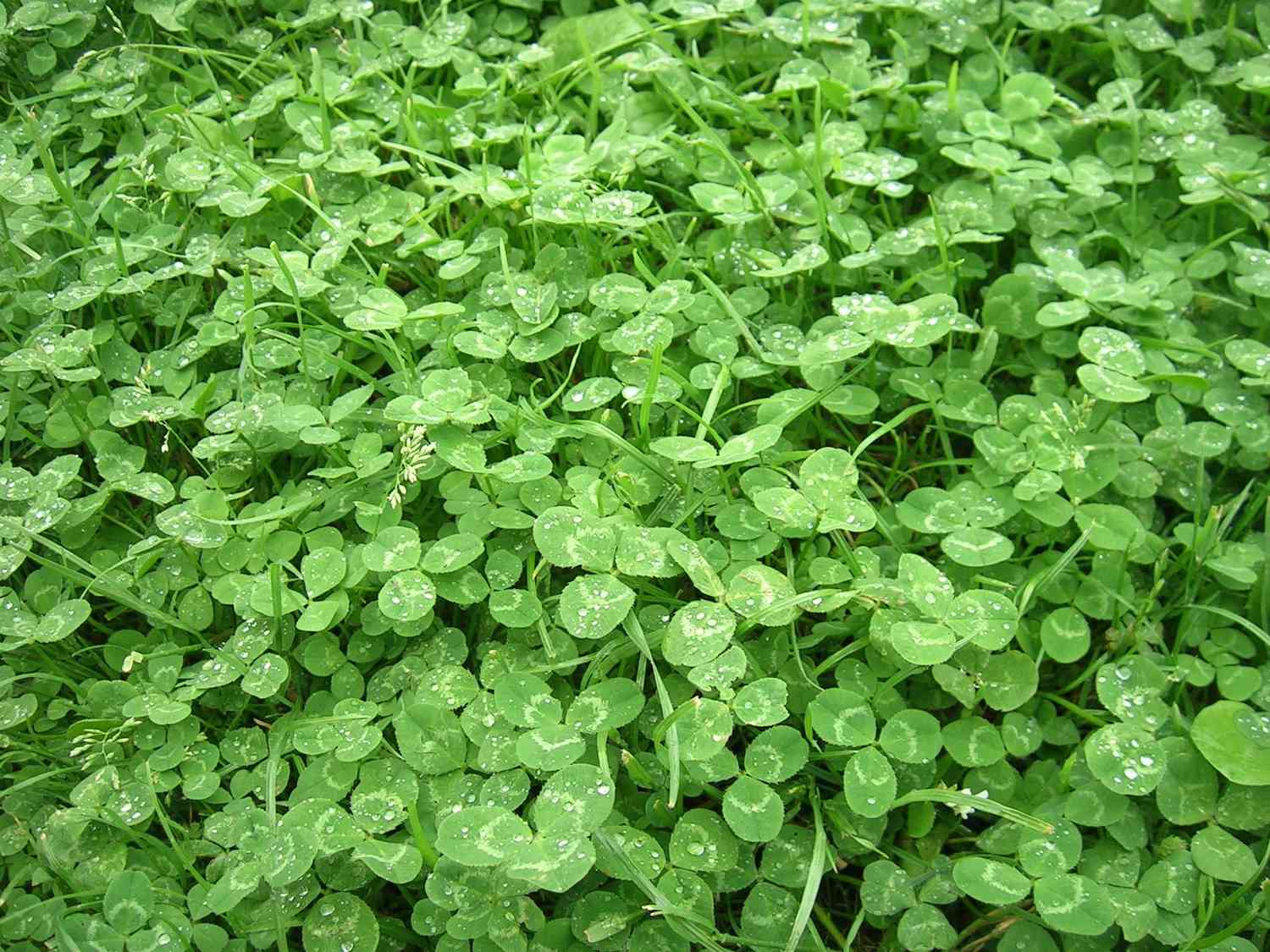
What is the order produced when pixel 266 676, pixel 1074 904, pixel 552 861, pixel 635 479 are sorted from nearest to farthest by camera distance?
pixel 552 861, pixel 1074 904, pixel 266 676, pixel 635 479

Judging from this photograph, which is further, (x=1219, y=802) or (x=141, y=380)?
(x=141, y=380)

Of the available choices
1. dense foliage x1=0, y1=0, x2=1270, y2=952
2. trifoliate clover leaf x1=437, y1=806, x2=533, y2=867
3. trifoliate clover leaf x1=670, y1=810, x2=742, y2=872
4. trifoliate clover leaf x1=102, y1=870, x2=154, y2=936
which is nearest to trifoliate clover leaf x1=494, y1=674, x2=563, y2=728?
dense foliage x1=0, y1=0, x2=1270, y2=952

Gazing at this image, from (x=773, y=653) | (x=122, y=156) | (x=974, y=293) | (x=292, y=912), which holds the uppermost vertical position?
(x=122, y=156)

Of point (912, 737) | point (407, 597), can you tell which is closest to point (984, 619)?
point (912, 737)

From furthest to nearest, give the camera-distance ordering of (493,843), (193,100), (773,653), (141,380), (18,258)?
(193,100), (18,258), (141,380), (773,653), (493,843)

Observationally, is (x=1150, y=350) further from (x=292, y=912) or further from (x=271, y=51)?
(x=271, y=51)

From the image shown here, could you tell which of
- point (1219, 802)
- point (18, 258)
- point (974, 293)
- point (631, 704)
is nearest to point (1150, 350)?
point (974, 293)

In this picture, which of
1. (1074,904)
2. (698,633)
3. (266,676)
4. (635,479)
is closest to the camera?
(1074,904)

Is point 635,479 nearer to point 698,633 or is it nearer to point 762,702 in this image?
point 698,633

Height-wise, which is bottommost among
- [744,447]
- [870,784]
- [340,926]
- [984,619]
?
[340,926]
